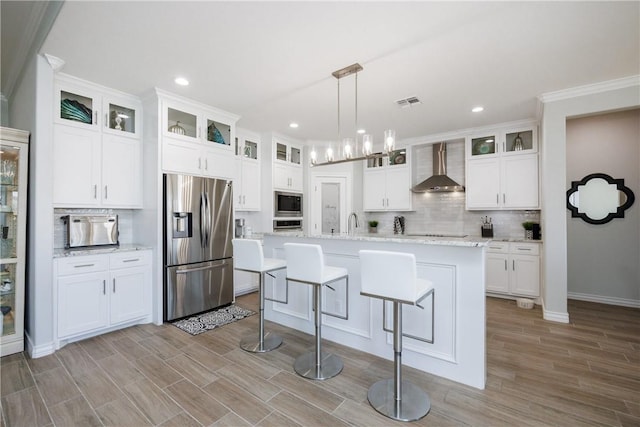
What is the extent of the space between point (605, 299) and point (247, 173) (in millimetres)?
5657

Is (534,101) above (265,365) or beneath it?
above

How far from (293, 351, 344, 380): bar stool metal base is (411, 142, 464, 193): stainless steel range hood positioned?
11.2ft

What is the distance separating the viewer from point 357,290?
9.04 ft

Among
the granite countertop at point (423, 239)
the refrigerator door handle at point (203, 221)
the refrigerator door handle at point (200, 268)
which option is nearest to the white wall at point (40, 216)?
the refrigerator door handle at point (200, 268)

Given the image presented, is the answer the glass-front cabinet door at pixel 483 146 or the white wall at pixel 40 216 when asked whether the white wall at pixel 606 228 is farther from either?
the white wall at pixel 40 216

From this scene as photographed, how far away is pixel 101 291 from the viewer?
2986 mm

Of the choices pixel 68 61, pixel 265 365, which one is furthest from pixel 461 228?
pixel 68 61

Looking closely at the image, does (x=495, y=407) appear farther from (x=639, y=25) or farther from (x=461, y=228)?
(x=461, y=228)

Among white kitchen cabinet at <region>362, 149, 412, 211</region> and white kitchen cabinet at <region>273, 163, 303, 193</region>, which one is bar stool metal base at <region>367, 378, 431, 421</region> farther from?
white kitchen cabinet at <region>362, 149, 412, 211</region>

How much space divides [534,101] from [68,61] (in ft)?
16.7

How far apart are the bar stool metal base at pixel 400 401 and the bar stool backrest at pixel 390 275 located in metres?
0.73

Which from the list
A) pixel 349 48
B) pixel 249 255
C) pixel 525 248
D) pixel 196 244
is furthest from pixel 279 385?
pixel 525 248

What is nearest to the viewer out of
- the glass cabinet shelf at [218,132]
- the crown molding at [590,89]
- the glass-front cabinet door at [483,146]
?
the crown molding at [590,89]

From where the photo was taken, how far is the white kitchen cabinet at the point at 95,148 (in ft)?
9.66
